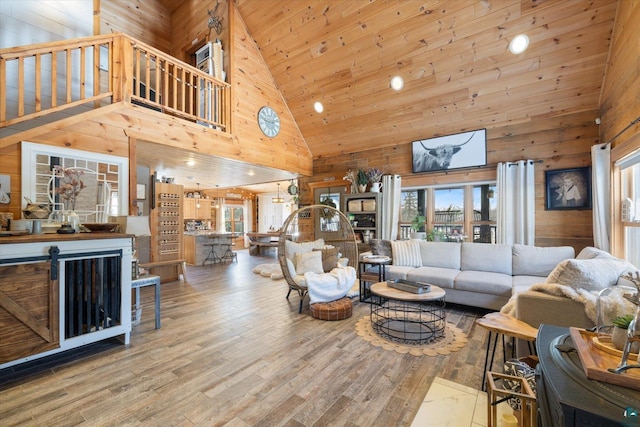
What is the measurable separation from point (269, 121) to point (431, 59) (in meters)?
3.16

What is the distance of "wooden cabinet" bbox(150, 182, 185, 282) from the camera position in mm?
5520

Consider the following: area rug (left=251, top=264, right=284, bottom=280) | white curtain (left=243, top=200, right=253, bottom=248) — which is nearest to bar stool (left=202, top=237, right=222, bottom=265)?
area rug (left=251, top=264, right=284, bottom=280)

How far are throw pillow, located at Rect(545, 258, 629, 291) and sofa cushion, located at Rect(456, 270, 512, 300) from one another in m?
1.39

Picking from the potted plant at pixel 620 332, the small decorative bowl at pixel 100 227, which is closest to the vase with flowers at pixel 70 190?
the small decorative bowl at pixel 100 227

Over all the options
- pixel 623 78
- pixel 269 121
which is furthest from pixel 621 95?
pixel 269 121

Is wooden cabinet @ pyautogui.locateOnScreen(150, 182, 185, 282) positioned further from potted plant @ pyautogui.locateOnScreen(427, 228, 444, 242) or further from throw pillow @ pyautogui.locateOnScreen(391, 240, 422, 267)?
potted plant @ pyautogui.locateOnScreen(427, 228, 444, 242)

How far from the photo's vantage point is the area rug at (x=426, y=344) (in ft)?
8.52

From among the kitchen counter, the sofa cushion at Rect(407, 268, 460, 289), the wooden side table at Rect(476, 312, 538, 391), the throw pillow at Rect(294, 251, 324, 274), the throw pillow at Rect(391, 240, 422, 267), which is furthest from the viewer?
the kitchen counter

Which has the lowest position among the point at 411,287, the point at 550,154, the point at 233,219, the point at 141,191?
the point at 411,287

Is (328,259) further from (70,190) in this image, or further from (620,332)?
(620,332)

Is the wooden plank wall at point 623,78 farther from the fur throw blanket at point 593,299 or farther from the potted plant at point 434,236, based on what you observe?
the potted plant at point 434,236

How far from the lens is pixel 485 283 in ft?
11.5

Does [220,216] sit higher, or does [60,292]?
[220,216]

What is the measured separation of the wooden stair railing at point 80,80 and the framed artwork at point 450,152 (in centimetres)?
364
